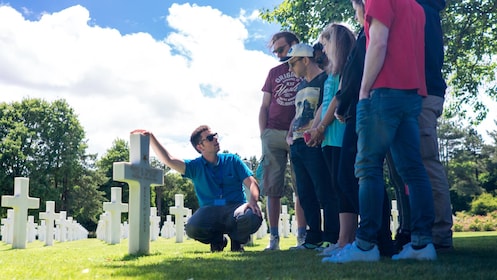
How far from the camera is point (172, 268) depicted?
3109mm

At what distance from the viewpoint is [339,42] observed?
3.89 metres

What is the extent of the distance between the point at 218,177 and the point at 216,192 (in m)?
0.16

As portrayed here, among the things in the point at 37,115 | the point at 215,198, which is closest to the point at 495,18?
the point at 215,198

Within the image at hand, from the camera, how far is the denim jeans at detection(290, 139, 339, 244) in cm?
446

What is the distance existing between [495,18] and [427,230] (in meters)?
10.6

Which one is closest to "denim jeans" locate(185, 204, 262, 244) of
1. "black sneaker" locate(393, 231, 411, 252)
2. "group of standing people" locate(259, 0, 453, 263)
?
"group of standing people" locate(259, 0, 453, 263)

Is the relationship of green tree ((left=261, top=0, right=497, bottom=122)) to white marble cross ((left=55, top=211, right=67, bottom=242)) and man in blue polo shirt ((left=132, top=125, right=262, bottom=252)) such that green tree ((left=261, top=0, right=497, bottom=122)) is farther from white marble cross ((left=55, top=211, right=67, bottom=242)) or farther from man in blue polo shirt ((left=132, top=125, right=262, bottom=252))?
white marble cross ((left=55, top=211, right=67, bottom=242))

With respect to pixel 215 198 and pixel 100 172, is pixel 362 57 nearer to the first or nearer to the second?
pixel 215 198

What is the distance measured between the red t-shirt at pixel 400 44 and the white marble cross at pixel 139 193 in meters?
2.39

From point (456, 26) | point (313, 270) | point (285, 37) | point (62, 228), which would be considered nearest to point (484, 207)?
point (456, 26)

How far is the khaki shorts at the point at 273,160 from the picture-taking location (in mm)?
5344

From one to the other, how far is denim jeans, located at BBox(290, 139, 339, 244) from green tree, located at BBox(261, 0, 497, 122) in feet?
20.4

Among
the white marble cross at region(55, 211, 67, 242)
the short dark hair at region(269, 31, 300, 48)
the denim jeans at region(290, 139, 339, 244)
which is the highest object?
the short dark hair at region(269, 31, 300, 48)

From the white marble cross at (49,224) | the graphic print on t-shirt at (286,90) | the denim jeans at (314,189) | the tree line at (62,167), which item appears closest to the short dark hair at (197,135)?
→ the graphic print on t-shirt at (286,90)
